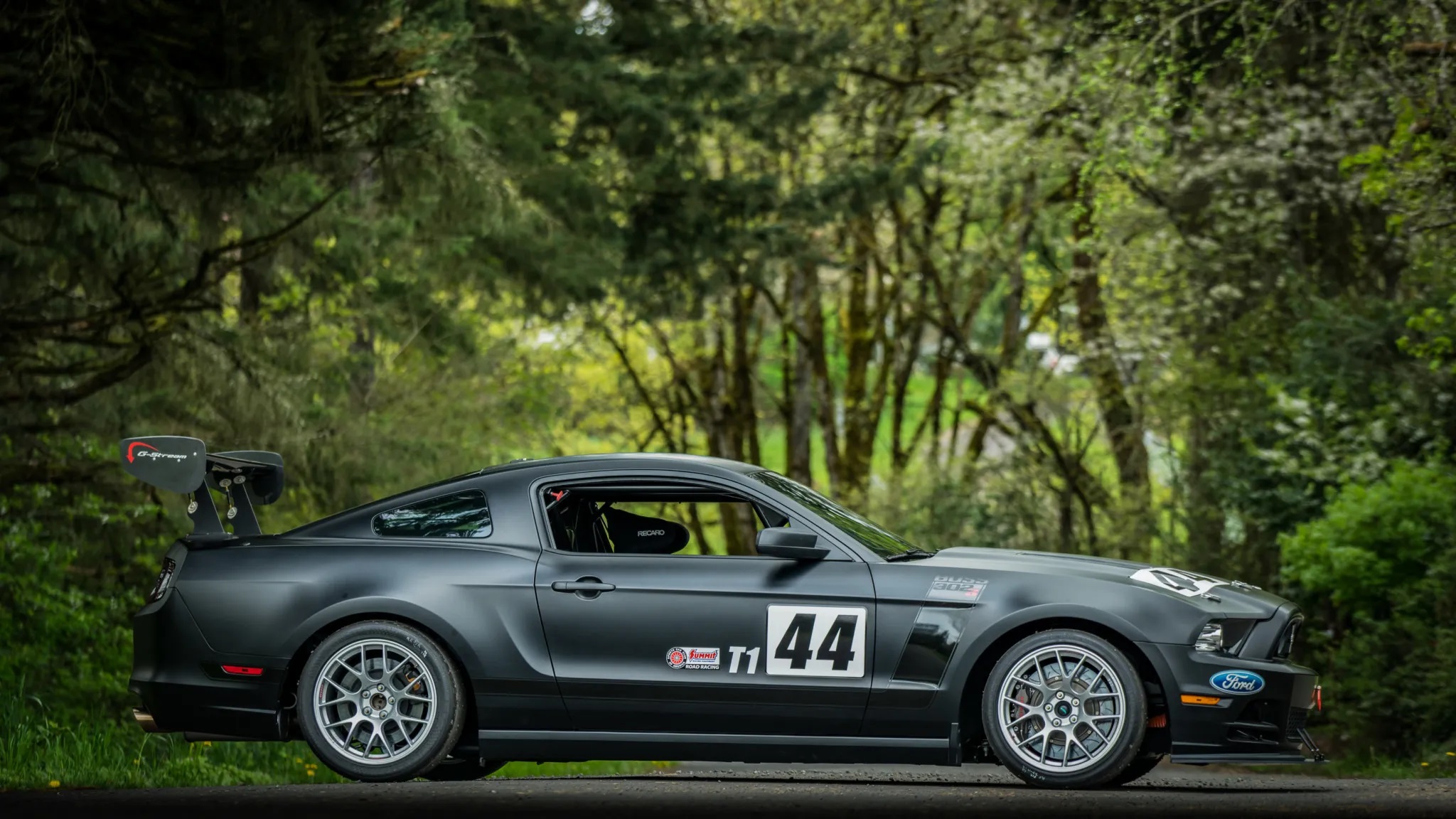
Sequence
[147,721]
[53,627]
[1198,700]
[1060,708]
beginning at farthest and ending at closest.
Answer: [53,627]
[147,721]
[1060,708]
[1198,700]

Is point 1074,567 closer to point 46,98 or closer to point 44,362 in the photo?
point 46,98

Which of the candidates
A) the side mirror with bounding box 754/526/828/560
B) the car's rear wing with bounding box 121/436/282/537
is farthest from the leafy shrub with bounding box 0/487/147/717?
the side mirror with bounding box 754/526/828/560

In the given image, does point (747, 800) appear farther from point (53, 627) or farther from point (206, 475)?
point (53, 627)

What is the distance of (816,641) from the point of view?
754 cm

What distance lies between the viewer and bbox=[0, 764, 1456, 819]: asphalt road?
678 centimetres

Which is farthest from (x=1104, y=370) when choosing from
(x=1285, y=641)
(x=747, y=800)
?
(x=747, y=800)

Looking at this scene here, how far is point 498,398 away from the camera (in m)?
29.5

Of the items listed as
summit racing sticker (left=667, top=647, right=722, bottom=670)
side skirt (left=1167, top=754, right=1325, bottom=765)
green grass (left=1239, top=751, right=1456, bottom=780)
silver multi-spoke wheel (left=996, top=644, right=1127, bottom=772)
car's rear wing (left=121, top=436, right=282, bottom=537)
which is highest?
car's rear wing (left=121, top=436, right=282, bottom=537)

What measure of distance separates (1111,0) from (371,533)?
1243 centimetres

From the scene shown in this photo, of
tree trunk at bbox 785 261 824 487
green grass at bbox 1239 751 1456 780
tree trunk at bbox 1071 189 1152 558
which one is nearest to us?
green grass at bbox 1239 751 1456 780

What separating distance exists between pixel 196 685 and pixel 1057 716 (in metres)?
3.93

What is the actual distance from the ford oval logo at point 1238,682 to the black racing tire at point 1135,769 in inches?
17.0

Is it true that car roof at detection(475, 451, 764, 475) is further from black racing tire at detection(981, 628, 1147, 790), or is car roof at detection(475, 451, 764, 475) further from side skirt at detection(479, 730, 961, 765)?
black racing tire at detection(981, 628, 1147, 790)

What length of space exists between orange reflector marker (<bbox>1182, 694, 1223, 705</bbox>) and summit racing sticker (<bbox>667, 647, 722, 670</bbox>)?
2.01m
